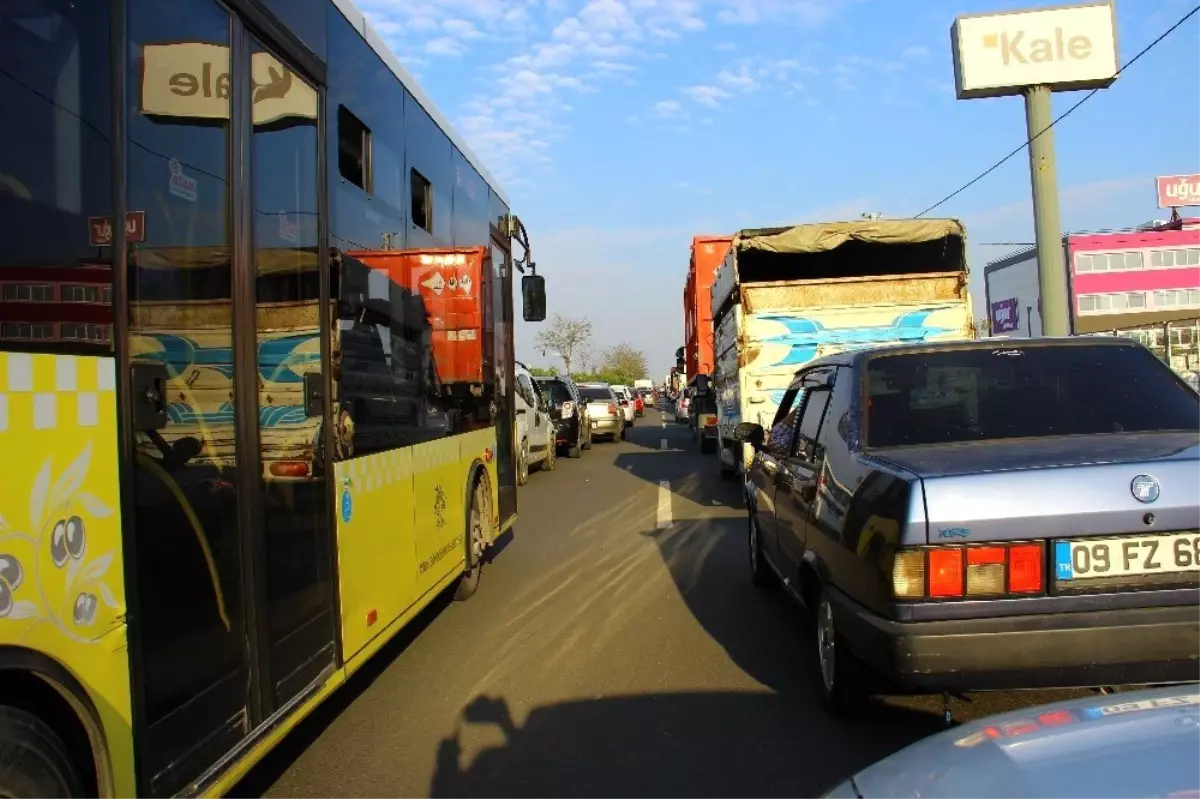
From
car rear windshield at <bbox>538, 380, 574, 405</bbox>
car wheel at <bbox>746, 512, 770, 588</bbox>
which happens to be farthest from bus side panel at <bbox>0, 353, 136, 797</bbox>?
car rear windshield at <bbox>538, 380, 574, 405</bbox>

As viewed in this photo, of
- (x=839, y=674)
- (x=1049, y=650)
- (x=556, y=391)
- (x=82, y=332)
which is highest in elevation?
(x=556, y=391)

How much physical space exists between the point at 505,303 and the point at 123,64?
5909mm

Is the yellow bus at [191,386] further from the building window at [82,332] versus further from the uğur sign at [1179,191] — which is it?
the uğur sign at [1179,191]

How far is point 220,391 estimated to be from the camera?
125 inches

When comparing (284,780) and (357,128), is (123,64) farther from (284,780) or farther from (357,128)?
(284,780)

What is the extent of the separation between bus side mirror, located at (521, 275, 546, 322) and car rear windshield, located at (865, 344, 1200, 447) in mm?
4944

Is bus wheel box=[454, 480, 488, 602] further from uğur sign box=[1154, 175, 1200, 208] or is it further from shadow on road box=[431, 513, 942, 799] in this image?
uğur sign box=[1154, 175, 1200, 208]

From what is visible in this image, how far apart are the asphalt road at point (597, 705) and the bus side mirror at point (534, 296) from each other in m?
2.58

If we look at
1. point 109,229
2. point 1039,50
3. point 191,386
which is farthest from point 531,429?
point 1039,50

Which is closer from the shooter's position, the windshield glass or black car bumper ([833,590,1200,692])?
black car bumper ([833,590,1200,692])

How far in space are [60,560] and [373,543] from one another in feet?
7.76

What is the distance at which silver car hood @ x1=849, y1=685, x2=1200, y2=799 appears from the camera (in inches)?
66.8

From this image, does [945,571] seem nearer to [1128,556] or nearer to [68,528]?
[1128,556]

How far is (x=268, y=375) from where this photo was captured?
11.7 ft
